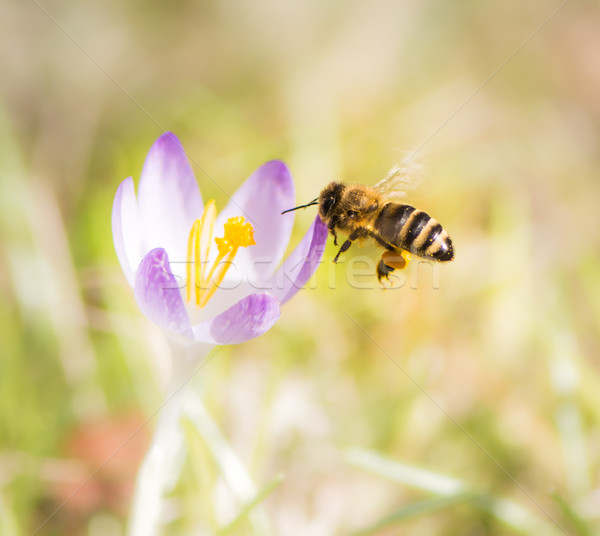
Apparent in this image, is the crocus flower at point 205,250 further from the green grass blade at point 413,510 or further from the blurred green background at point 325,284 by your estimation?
the green grass blade at point 413,510

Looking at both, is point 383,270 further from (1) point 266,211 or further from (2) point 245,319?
(2) point 245,319

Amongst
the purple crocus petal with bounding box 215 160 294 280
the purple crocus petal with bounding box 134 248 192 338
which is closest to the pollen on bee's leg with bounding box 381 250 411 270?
the purple crocus petal with bounding box 215 160 294 280

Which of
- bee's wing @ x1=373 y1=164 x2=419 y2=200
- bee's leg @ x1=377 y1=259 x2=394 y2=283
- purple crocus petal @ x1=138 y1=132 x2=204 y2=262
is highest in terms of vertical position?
purple crocus petal @ x1=138 y1=132 x2=204 y2=262

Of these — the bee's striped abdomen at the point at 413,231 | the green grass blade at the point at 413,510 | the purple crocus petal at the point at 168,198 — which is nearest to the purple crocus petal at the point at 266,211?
Answer: the purple crocus petal at the point at 168,198

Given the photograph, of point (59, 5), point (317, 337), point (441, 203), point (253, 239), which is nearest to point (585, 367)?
point (317, 337)

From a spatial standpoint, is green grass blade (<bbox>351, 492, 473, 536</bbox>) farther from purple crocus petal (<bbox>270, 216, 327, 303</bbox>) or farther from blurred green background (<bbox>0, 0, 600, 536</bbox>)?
purple crocus petal (<bbox>270, 216, 327, 303</bbox>)

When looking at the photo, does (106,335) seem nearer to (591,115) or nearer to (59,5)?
(59,5)
